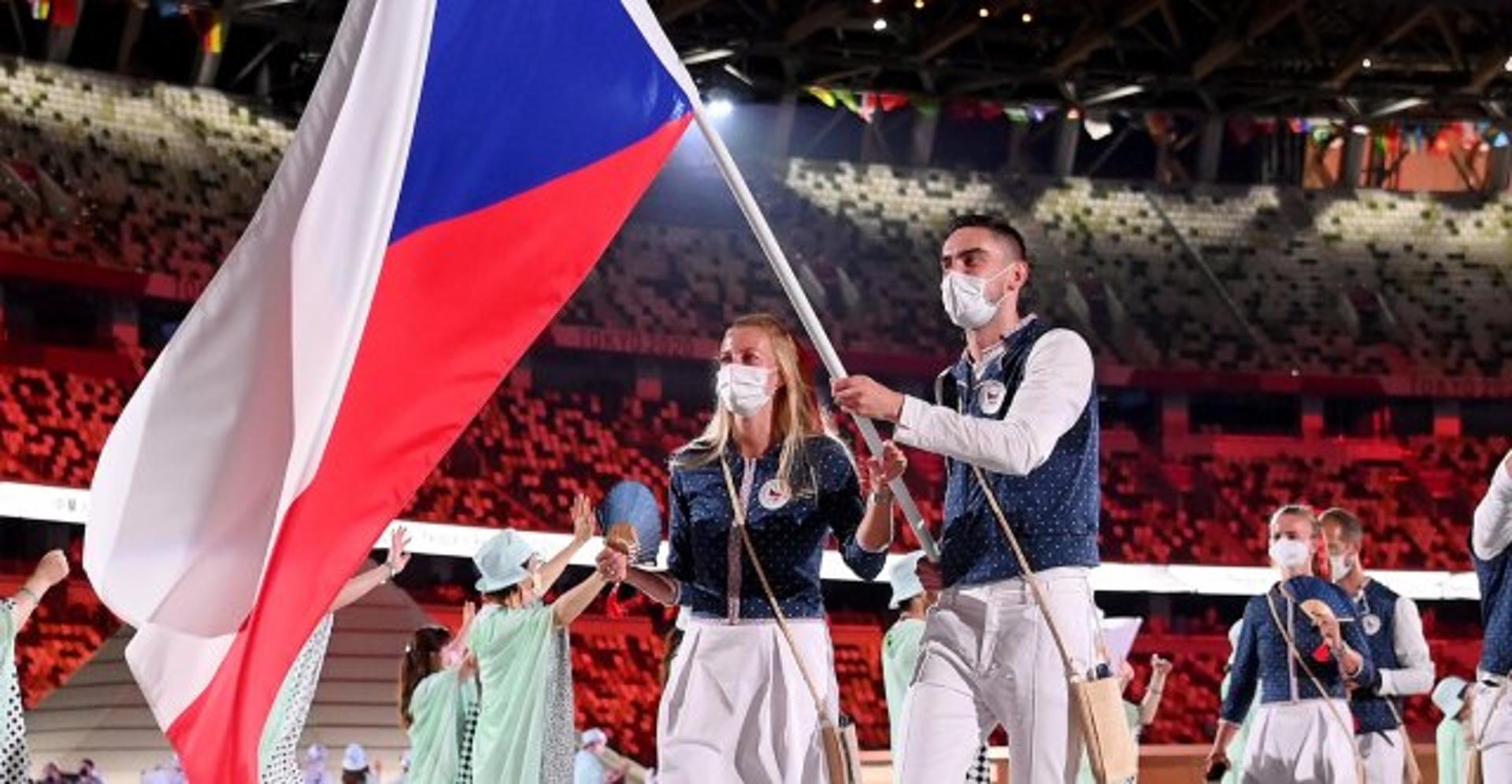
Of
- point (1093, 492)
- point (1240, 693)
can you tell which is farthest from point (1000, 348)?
point (1240, 693)

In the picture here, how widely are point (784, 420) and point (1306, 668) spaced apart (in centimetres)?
405

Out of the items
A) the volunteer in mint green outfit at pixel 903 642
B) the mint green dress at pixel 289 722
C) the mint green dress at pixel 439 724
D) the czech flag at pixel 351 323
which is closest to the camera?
the czech flag at pixel 351 323

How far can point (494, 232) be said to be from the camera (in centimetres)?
578

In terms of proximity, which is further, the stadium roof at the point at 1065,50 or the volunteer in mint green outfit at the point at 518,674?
the stadium roof at the point at 1065,50

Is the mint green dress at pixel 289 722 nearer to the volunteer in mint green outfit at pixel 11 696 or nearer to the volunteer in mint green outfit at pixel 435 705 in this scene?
the volunteer in mint green outfit at pixel 11 696

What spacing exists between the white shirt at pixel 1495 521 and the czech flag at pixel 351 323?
4.34 metres

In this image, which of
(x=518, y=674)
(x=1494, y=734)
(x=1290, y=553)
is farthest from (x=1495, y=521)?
(x=518, y=674)

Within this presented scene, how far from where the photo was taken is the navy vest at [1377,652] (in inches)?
430

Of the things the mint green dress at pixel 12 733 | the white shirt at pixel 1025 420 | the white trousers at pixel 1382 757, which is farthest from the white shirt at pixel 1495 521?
the mint green dress at pixel 12 733

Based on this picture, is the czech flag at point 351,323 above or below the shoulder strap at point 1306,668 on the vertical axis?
above

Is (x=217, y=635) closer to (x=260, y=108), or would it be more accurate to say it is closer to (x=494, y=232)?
(x=494, y=232)

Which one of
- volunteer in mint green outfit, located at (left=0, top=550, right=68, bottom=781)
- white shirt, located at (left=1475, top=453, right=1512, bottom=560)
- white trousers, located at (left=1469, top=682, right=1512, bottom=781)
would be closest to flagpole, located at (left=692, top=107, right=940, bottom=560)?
white shirt, located at (left=1475, top=453, right=1512, bottom=560)

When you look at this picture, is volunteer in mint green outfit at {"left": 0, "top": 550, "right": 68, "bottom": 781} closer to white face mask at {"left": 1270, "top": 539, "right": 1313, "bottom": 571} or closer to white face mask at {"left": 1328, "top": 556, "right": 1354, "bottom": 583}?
white face mask at {"left": 1270, "top": 539, "right": 1313, "bottom": 571}

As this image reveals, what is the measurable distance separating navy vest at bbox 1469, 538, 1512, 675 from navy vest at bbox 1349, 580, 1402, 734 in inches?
48.7
